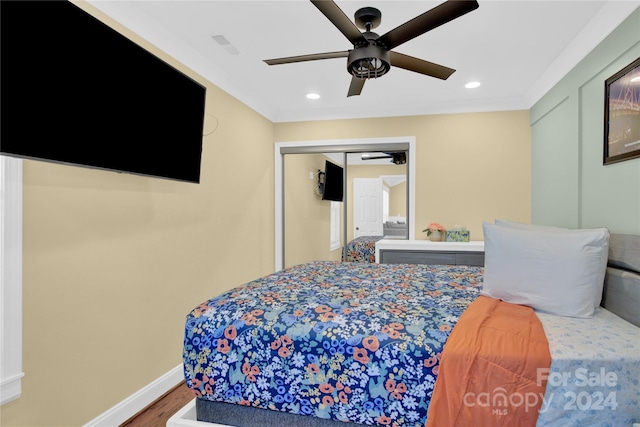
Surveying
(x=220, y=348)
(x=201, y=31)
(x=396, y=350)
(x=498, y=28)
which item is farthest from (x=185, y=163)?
(x=498, y=28)

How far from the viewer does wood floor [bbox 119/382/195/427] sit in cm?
215

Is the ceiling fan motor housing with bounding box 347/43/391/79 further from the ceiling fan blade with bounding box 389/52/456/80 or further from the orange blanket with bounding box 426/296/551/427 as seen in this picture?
the orange blanket with bounding box 426/296/551/427

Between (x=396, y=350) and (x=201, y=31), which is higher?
(x=201, y=31)

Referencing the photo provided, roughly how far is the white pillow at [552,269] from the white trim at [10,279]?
7.45 feet

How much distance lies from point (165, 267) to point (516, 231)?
2331 millimetres

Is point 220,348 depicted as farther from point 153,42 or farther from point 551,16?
point 551,16

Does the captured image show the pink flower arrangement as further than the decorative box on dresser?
Yes

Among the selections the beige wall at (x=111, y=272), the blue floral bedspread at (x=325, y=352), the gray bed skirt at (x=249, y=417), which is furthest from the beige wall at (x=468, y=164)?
the gray bed skirt at (x=249, y=417)

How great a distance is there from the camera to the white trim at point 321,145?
13.8 ft

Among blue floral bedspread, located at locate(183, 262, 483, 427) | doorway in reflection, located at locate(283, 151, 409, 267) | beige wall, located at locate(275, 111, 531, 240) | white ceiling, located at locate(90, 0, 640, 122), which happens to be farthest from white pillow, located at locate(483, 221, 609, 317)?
doorway in reflection, located at locate(283, 151, 409, 267)

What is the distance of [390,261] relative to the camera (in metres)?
3.92

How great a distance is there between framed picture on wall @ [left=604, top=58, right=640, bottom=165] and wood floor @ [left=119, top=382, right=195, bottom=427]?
3.20m

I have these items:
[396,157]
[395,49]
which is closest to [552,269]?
[395,49]

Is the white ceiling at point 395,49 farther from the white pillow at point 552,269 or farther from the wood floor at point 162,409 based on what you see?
the wood floor at point 162,409
